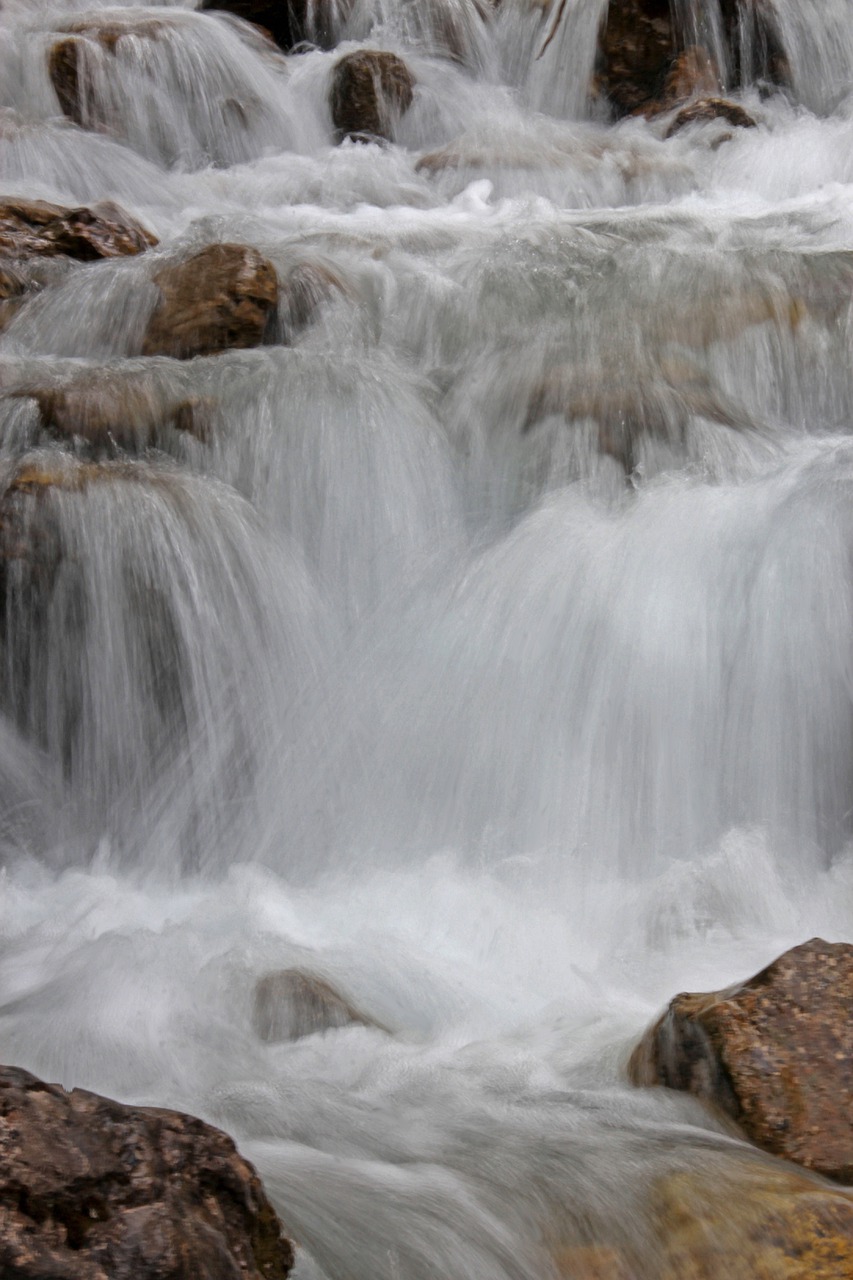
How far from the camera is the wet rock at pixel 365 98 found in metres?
10.0

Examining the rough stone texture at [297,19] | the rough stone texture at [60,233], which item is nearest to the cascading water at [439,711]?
the rough stone texture at [60,233]

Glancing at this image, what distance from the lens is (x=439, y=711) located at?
4414mm

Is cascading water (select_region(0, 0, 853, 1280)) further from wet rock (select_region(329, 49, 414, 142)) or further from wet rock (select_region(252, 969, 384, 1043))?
wet rock (select_region(329, 49, 414, 142))

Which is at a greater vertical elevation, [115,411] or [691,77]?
[691,77]

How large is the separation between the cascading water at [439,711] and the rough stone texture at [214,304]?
5.9 inches

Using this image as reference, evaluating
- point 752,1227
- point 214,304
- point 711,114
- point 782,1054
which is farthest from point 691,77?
point 752,1227

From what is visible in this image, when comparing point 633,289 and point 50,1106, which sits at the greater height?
point 633,289

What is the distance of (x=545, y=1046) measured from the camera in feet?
A: 10.4

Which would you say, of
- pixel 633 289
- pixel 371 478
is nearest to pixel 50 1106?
pixel 371 478

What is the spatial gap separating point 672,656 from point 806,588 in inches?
19.1

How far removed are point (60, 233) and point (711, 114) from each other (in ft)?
16.3

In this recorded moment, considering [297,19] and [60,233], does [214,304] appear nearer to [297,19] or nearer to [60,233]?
[60,233]

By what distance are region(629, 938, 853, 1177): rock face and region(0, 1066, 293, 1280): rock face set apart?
3.04 ft

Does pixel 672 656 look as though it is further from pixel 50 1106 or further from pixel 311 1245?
pixel 50 1106
